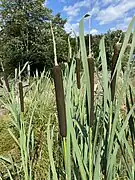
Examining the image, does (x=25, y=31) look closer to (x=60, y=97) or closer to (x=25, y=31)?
(x=25, y=31)

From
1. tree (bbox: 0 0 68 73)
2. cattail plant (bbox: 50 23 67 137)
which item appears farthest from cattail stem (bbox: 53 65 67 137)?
tree (bbox: 0 0 68 73)

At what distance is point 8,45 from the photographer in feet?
44.1

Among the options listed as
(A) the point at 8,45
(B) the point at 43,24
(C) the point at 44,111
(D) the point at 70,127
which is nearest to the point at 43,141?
(C) the point at 44,111

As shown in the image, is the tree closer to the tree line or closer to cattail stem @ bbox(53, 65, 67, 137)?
the tree line

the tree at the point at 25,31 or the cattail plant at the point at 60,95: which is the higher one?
the tree at the point at 25,31

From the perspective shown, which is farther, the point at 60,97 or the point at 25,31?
the point at 25,31

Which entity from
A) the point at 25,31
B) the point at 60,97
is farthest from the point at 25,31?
the point at 60,97

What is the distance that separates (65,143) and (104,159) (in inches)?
4.6

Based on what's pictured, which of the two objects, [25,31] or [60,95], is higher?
[25,31]

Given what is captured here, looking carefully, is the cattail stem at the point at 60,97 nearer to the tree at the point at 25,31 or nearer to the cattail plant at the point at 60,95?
the cattail plant at the point at 60,95

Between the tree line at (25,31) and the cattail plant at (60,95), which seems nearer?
the cattail plant at (60,95)

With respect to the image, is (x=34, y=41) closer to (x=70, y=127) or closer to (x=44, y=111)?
(x=44, y=111)

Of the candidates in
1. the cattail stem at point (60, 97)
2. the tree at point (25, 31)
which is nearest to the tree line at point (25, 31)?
the tree at point (25, 31)

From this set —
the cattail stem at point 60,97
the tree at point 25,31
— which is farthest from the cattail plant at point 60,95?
the tree at point 25,31
